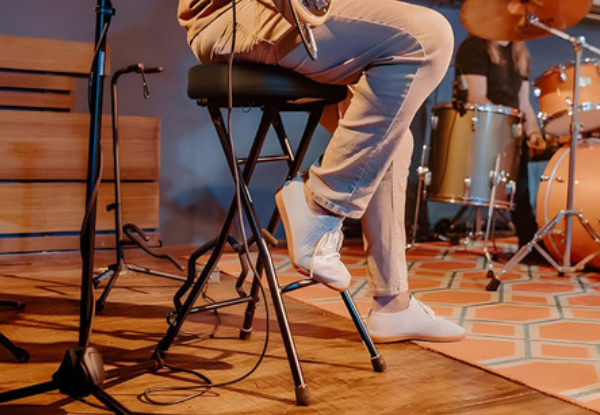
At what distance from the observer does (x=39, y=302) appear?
6.94 ft

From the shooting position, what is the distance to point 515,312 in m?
2.20

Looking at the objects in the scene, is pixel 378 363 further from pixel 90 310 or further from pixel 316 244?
pixel 90 310

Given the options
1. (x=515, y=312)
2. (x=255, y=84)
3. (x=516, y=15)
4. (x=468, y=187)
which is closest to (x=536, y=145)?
(x=468, y=187)

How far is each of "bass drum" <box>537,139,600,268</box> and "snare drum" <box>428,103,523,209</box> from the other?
309mm

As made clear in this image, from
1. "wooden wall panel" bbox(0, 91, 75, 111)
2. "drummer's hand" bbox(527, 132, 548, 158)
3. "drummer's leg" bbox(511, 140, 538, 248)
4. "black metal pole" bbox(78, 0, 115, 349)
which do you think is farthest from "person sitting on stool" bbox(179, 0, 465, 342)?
"drummer's hand" bbox(527, 132, 548, 158)

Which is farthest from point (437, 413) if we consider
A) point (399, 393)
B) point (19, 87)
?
point (19, 87)

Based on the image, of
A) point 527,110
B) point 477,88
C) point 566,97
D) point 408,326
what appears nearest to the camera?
point 408,326

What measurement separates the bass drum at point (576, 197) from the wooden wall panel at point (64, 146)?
1982mm

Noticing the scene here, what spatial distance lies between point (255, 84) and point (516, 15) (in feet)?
6.81

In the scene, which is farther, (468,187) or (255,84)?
(468,187)

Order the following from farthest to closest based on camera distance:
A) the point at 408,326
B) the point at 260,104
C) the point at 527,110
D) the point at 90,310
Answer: the point at 527,110 < the point at 408,326 < the point at 260,104 < the point at 90,310

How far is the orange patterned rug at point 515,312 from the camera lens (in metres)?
1.53

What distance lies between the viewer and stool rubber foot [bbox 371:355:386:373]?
4.77 ft

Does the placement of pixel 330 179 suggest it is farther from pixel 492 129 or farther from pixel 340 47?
pixel 492 129
